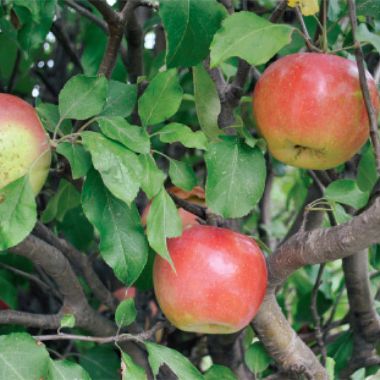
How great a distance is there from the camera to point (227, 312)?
0.89 metres

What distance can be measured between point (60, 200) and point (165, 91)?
39 cm

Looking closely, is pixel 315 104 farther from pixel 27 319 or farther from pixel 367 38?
pixel 27 319

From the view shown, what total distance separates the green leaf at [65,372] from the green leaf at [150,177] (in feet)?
0.76

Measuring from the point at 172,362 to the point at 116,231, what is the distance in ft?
0.62

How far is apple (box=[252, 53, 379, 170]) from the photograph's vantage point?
0.87 meters

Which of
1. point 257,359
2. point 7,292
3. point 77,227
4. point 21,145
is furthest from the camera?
point 77,227

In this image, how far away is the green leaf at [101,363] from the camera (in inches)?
48.8

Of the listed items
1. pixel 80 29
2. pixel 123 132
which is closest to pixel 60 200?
pixel 123 132

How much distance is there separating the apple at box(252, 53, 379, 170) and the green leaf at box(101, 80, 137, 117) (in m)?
0.18

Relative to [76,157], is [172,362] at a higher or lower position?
lower

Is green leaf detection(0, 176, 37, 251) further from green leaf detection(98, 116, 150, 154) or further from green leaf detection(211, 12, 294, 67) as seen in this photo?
green leaf detection(211, 12, 294, 67)

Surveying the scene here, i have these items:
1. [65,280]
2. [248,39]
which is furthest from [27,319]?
[248,39]

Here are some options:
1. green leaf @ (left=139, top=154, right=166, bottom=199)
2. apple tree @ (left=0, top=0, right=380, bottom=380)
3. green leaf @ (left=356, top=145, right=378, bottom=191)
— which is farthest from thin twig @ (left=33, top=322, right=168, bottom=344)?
green leaf @ (left=356, top=145, right=378, bottom=191)

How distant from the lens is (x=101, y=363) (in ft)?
4.09
